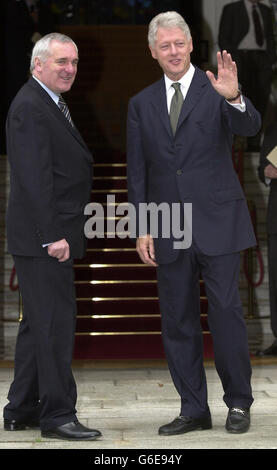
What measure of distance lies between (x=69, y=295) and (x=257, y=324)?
4.46 metres

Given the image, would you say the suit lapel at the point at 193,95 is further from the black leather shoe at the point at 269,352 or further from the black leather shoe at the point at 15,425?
the black leather shoe at the point at 269,352

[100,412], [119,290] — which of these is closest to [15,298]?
[119,290]

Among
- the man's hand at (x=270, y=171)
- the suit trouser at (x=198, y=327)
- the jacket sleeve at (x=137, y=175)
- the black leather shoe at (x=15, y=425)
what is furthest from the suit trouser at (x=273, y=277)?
the black leather shoe at (x=15, y=425)

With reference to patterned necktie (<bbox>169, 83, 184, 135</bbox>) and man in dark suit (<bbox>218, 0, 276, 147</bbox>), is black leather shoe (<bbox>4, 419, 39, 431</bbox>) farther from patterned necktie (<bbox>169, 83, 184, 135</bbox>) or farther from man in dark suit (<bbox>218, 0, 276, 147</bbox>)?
man in dark suit (<bbox>218, 0, 276, 147</bbox>)

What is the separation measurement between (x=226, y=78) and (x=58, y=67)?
0.72 m

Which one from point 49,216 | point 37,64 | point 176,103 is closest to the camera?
point 49,216

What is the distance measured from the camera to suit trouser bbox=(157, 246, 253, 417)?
14.3ft

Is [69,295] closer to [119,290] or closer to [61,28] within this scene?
[119,290]

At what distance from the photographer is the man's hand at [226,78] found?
13.4 feet

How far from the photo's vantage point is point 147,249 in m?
4.50

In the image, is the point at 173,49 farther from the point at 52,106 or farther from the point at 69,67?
the point at 52,106

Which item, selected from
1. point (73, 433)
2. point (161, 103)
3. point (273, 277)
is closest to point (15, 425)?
point (73, 433)

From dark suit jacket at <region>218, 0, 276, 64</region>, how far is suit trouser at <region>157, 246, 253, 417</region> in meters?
6.34

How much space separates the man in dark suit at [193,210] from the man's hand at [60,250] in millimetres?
407
